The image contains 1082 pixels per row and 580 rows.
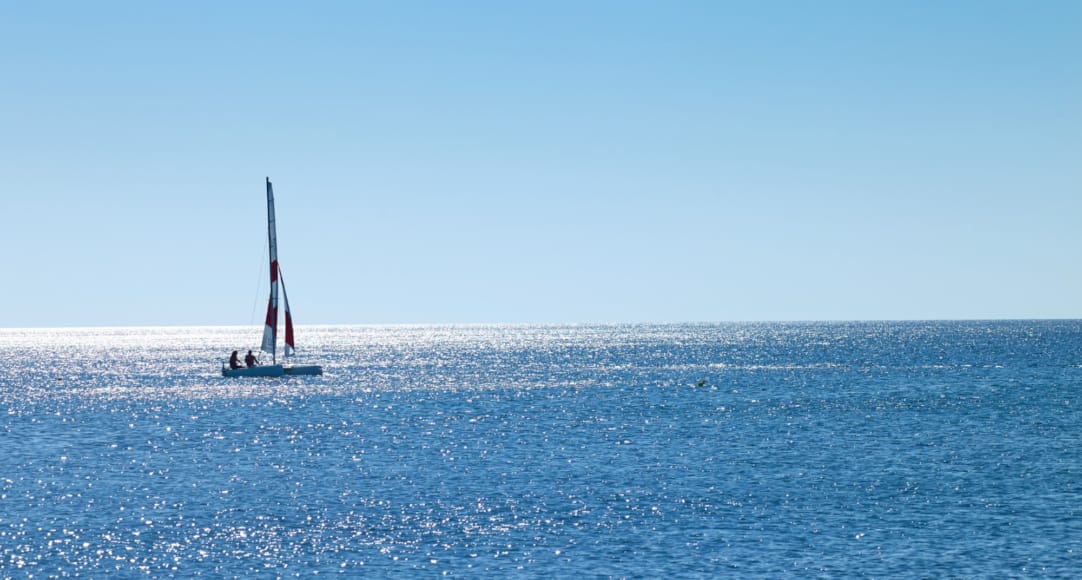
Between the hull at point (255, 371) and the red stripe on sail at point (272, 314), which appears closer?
the red stripe on sail at point (272, 314)

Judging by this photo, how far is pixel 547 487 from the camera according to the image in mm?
54312

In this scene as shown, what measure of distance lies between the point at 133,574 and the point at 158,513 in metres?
11.2

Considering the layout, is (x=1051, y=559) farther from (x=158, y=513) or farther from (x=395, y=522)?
(x=158, y=513)

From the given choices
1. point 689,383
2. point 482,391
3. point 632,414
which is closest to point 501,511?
point 632,414

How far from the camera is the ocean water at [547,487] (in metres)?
39.2

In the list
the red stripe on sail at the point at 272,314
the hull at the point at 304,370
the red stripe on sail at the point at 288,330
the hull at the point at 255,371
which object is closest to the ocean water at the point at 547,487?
the red stripe on sail at the point at 288,330

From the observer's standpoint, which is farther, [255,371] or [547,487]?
[255,371]

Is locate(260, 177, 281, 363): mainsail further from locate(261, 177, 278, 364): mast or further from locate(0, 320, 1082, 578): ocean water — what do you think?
locate(0, 320, 1082, 578): ocean water

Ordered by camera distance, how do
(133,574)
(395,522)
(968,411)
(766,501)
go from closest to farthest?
(133,574) → (395,522) → (766,501) → (968,411)

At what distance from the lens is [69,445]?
7394 cm

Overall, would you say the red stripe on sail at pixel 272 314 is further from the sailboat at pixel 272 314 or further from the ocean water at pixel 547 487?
the ocean water at pixel 547 487

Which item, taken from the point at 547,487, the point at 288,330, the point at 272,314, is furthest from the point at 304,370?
the point at 547,487

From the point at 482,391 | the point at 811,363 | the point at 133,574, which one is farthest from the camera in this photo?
the point at 811,363

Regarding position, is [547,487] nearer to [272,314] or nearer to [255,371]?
[272,314]
